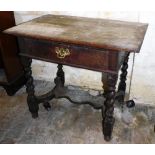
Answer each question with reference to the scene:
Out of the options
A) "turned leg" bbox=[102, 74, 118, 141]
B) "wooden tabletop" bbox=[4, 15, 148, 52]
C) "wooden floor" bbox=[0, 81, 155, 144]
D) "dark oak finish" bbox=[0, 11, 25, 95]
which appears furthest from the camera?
"dark oak finish" bbox=[0, 11, 25, 95]

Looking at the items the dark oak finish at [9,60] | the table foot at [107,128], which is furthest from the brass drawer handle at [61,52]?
the dark oak finish at [9,60]

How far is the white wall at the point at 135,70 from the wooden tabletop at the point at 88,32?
233 millimetres

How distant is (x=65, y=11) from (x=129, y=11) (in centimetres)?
59

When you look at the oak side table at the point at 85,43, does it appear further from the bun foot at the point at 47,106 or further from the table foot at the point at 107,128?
the bun foot at the point at 47,106

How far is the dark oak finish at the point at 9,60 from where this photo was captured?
2.08 m

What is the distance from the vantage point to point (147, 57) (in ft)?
6.25

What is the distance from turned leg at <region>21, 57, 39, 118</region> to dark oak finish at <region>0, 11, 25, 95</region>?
48 centimetres

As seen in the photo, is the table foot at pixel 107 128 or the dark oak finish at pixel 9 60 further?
the dark oak finish at pixel 9 60

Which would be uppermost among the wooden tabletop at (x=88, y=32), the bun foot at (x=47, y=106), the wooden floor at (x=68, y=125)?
the wooden tabletop at (x=88, y=32)

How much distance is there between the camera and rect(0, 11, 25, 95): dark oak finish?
6.81 feet

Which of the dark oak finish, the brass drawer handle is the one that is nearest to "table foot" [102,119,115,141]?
the brass drawer handle

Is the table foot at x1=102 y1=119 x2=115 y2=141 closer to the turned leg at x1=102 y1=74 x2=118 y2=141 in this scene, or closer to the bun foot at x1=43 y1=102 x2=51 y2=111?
the turned leg at x1=102 y1=74 x2=118 y2=141
